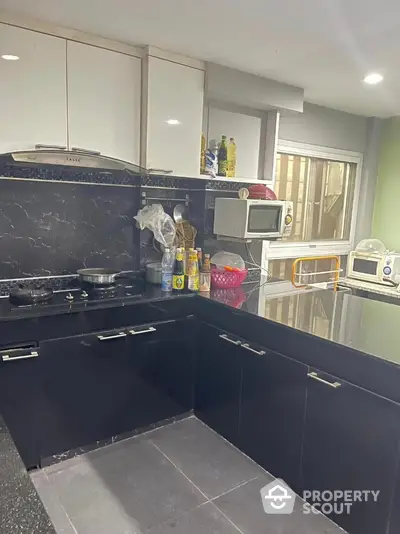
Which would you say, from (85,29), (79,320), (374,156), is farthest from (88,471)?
(374,156)

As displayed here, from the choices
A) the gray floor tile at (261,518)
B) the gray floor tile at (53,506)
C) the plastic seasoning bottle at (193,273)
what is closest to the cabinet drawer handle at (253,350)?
the plastic seasoning bottle at (193,273)

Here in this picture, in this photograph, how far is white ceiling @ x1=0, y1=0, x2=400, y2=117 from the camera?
5.44ft

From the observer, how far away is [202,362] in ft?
7.86

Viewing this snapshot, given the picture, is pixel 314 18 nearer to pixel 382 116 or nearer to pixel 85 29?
pixel 85 29

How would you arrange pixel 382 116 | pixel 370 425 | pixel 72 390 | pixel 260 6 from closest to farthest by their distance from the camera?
pixel 370 425 → pixel 260 6 → pixel 72 390 → pixel 382 116

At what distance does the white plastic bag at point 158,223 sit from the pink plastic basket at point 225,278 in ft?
A: 1.13

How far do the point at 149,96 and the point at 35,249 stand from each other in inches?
41.6

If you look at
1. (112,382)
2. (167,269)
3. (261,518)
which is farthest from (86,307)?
(261,518)

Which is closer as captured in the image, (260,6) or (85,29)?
(260,6)

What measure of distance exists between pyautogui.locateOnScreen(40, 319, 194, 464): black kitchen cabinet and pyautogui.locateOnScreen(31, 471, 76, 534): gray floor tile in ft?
0.35

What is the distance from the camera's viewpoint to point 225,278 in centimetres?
259

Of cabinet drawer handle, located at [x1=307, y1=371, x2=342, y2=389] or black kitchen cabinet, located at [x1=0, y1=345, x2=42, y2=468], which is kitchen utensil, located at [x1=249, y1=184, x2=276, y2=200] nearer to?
cabinet drawer handle, located at [x1=307, y1=371, x2=342, y2=389]

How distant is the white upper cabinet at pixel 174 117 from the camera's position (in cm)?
222

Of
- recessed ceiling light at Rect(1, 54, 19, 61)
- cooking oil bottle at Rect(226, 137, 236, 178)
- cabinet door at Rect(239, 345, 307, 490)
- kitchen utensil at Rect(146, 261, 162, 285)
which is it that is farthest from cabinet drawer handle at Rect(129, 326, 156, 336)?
recessed ceiling light at Rect(1, 54, 19, 61)
